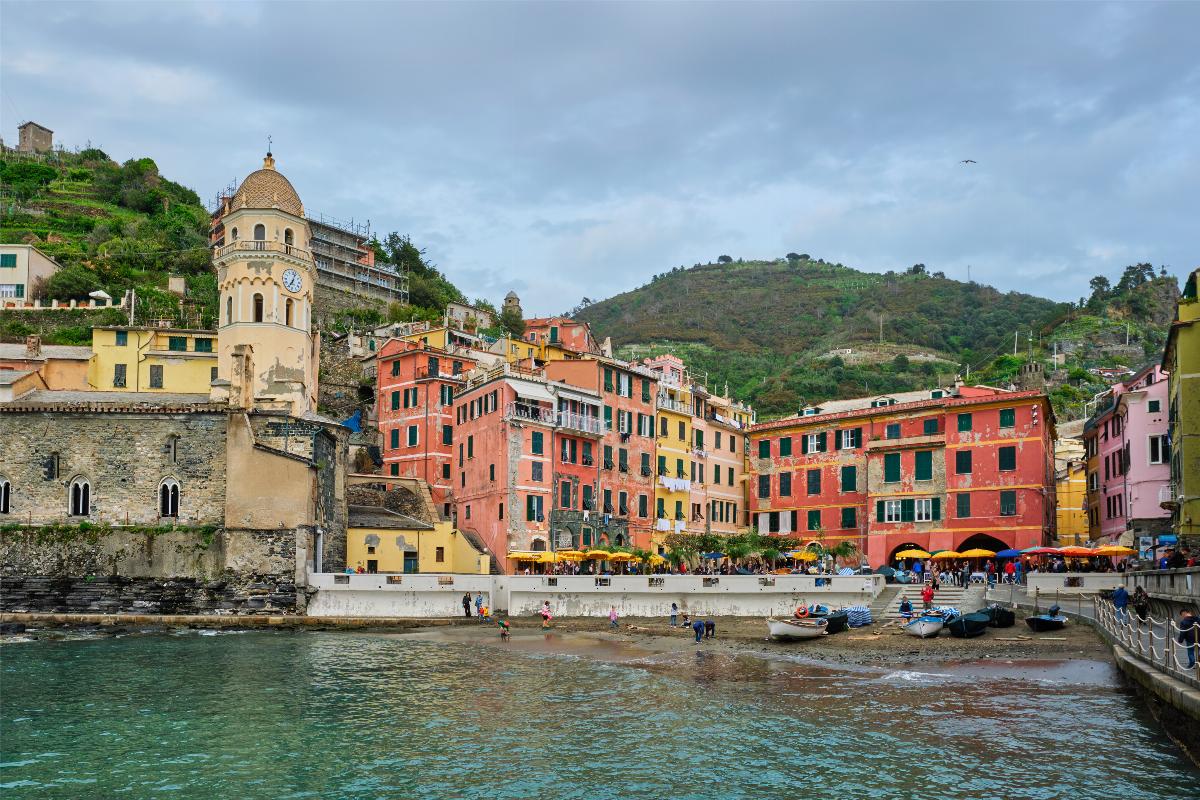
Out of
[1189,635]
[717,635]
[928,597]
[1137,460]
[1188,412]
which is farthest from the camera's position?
[1137,460]

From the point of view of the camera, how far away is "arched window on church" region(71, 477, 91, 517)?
4984 centimetres

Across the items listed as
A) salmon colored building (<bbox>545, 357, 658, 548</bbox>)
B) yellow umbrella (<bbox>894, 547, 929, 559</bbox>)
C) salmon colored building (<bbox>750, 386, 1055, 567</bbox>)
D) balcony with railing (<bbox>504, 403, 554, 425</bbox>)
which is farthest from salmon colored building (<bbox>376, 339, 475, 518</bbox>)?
yellow umbrella (<bbox>894, 547, 929, 559</bbox>)

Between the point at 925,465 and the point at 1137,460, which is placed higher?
the point at 1137,460

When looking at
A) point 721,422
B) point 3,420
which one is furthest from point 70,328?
point 721,422

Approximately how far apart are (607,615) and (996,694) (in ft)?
75.7

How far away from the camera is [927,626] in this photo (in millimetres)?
39219

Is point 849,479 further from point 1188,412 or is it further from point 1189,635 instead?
point 1189,635

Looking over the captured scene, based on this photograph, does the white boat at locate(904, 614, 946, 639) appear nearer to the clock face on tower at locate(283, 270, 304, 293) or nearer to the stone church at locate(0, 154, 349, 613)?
the stone church at locate(0, 154, 349, 613)

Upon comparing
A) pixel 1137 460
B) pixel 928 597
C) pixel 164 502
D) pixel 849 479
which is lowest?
pixel 928 597

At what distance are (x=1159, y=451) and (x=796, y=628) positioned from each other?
2311 centimetres

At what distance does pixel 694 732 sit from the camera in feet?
82.3

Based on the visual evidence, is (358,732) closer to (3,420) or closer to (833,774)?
(833,774)

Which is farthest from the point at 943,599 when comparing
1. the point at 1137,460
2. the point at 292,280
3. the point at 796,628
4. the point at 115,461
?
the point at 115,461

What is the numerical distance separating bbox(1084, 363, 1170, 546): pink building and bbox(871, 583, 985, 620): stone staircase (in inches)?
394
